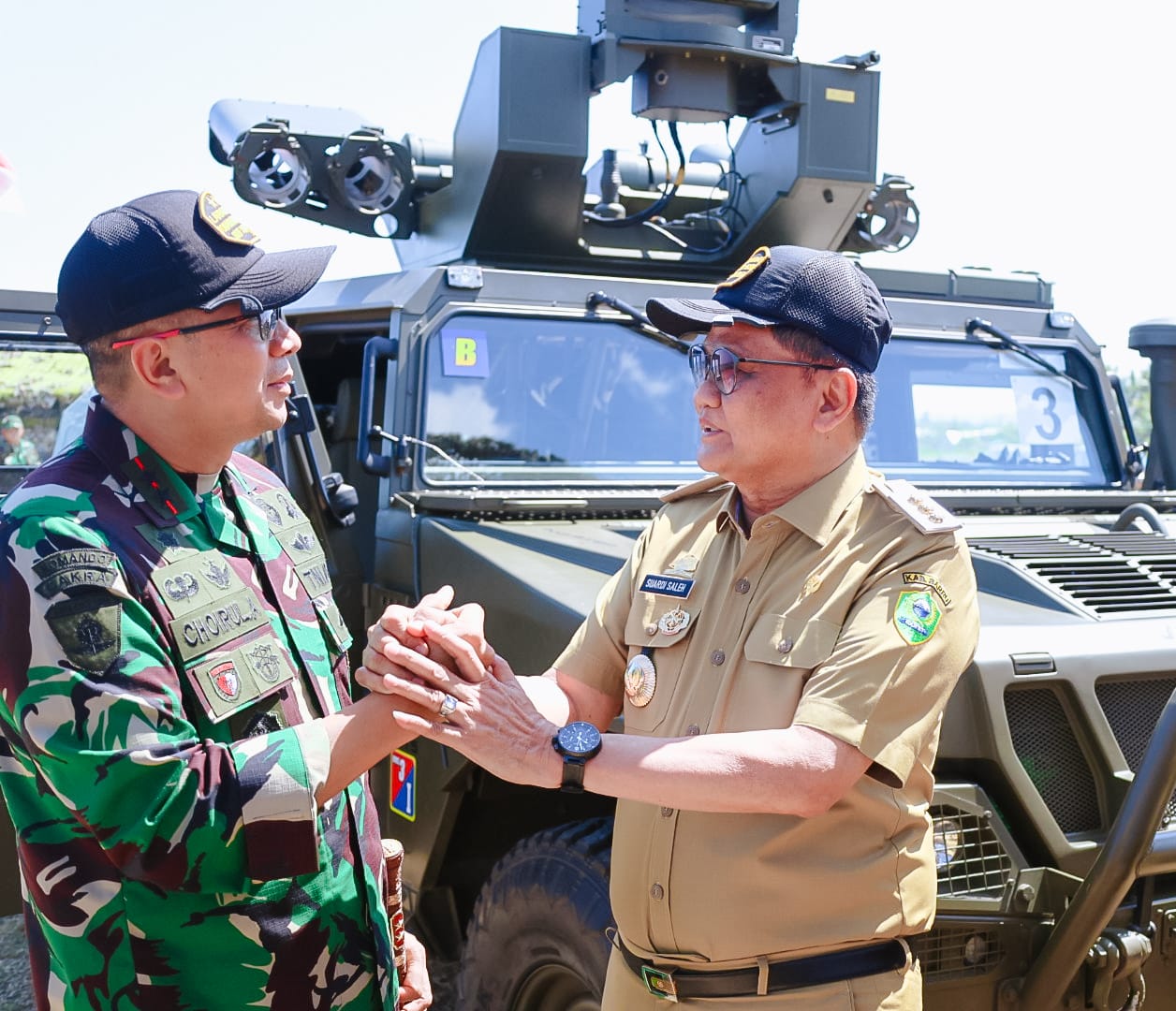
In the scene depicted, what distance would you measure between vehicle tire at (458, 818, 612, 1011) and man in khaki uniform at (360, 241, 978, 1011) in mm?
547

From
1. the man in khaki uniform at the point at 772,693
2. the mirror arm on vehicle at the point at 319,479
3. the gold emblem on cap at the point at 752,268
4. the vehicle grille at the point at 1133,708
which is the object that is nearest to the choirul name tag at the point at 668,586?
the man in khaki uniform at the point at 772,693

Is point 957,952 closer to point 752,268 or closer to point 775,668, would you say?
point 775,668

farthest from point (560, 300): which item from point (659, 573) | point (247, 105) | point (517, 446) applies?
point (659, 573)

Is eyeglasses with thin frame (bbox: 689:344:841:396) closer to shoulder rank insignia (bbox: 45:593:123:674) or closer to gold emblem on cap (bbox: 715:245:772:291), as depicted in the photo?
gold emblem on cap (bbox: 715:245:772:291)

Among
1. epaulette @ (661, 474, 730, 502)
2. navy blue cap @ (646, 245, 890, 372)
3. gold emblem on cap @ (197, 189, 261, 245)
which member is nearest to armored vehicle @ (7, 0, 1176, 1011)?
epaulette @ (661, 474, 730, 502)

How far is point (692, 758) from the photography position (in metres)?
1.68

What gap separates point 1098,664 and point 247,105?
126 inches

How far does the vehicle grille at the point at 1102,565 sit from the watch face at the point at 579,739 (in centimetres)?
125

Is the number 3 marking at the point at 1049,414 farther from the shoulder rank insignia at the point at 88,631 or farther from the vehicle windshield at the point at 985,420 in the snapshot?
the shoulder rank insignia at the point at 88,631

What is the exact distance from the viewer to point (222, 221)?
5.83 feet

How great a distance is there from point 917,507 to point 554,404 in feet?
6.21

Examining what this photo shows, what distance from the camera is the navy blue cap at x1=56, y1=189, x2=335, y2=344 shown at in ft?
5.58

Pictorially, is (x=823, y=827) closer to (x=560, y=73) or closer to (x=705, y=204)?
(x=560, y=73)

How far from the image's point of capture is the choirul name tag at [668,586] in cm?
198
